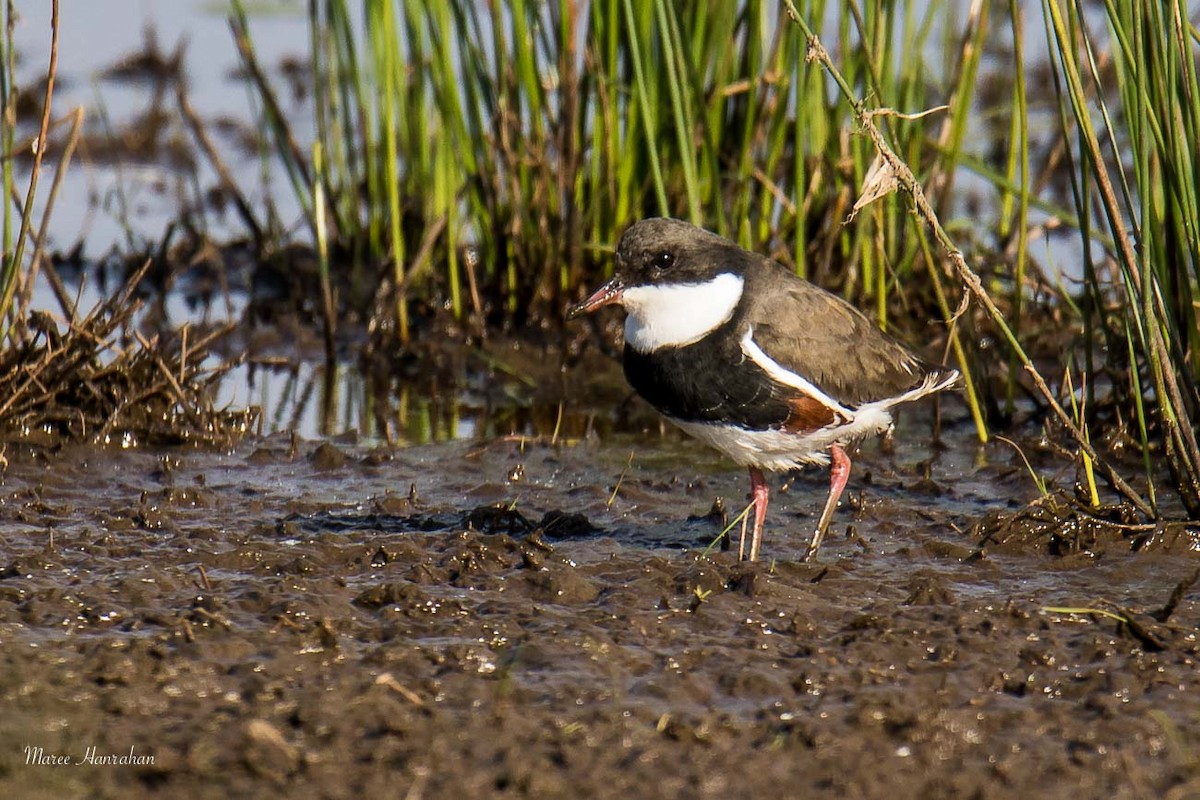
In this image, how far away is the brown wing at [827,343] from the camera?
17.4ft

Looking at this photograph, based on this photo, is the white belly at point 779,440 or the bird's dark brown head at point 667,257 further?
the bird's dark brown head at point 667,257

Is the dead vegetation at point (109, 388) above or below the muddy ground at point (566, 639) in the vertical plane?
above

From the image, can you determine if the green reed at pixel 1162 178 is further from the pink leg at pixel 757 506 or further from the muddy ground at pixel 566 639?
the pink leg at pixel 757 506

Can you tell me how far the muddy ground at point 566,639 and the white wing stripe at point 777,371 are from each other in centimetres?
55

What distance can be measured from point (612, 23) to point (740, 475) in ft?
6.47

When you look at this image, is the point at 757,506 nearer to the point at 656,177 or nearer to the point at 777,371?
the point at 777,371

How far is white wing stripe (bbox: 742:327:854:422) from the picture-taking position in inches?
204

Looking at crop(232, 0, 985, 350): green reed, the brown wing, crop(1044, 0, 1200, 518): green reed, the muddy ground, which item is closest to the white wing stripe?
the brown wing

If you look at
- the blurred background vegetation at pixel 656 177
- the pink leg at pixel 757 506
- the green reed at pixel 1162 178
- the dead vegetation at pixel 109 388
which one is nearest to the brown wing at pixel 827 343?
the pink leg at pixel 757 506

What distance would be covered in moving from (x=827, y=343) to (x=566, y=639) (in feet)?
5.08

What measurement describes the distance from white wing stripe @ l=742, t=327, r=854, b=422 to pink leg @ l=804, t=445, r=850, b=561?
0.34 metres

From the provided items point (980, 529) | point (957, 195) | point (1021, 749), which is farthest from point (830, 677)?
point (957, 195)

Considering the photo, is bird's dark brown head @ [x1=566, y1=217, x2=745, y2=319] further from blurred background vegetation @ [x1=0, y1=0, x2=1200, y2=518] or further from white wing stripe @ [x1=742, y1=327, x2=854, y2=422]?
blurred background vegetation @ [x1=0, y1=0, x2=1200, y2=518]

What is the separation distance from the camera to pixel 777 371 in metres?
5.20
